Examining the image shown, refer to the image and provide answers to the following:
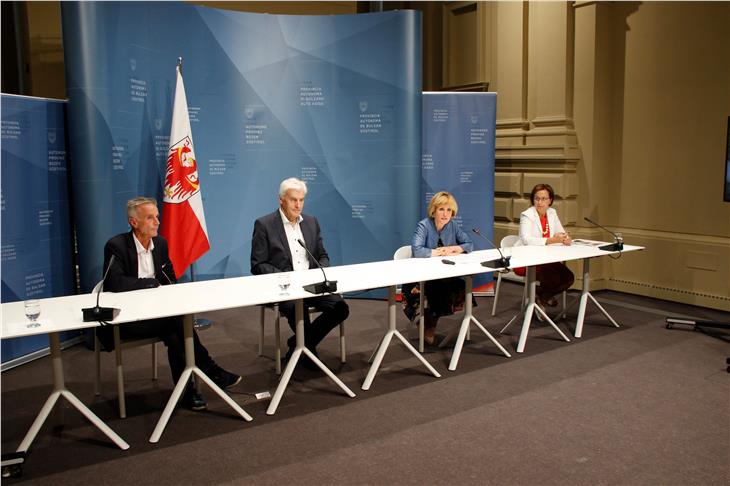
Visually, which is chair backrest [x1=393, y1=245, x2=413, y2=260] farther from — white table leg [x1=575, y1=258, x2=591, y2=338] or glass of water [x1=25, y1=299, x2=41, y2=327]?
glass of water [x1=25, y1=299, x2=41, y2=327]

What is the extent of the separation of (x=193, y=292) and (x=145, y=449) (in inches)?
31.6

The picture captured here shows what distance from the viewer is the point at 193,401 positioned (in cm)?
357

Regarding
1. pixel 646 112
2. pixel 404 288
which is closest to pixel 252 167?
pixel 404 288

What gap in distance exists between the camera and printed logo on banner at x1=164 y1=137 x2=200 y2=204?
4926 millimetres

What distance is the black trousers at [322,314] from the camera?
4070 millimetres

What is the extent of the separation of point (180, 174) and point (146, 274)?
146 cm

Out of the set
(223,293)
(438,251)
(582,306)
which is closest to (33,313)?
(223,293)

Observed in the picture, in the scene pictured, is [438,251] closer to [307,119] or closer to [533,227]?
[533,227]

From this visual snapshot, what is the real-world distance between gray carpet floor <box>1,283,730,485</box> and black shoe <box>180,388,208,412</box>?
85 millimetres

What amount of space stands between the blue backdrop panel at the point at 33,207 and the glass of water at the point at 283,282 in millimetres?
1853

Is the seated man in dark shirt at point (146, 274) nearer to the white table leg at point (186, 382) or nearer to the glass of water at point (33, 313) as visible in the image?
the white table leg at point (186, 382)

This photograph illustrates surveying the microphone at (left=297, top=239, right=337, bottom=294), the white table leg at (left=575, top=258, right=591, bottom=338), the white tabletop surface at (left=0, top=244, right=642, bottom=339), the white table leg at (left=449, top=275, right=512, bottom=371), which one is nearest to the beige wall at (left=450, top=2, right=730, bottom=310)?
Result: the white table leg at (left=575, top=258, right=591, bottom=338)

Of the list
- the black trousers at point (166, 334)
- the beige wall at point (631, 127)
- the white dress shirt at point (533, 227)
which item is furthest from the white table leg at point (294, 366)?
the beige wall at point (631, 127)

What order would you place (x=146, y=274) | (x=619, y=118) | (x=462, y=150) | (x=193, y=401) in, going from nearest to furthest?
(x=193, y=401) → (x=146, y=274) → (x=462, y=150) → (x=619, y=118)
